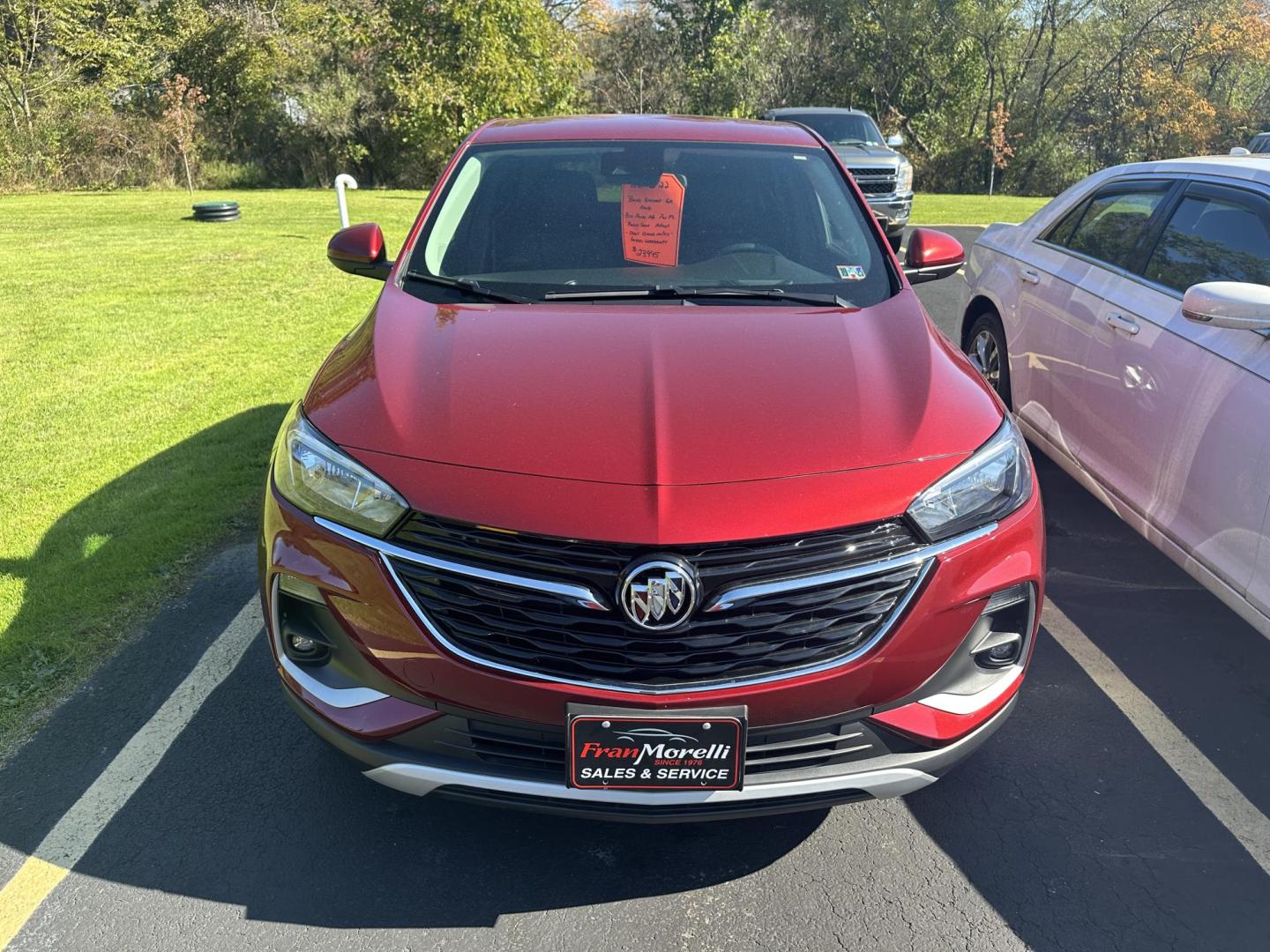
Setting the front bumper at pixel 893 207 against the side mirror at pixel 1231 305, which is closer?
the side mirror at pixel 1231 305

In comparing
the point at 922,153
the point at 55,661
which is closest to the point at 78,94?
the point at 922,153

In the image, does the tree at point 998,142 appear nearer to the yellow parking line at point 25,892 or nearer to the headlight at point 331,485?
the headlight at point 331,485

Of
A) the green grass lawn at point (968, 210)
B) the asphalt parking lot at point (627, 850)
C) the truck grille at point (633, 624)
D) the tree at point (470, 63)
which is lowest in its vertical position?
the green grass lawn at point (968, 210)

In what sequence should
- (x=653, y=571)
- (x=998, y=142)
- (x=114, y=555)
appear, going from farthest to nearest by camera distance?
(x=998, y=142) → (x=114, y=555) → (x=653, y=571)

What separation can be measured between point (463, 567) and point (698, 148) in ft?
7.64

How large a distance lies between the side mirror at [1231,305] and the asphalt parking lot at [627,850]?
49.3 inches

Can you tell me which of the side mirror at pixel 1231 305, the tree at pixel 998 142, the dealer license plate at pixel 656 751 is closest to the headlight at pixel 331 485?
the dealer license plate at pixel 656 751

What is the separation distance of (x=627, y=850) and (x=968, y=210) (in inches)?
924

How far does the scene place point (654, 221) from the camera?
3.49 meters

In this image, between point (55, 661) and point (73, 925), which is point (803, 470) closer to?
point (73, 925)

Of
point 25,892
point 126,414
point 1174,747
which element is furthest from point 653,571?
point 126,414

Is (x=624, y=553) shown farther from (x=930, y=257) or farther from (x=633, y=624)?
(x=930, y=257)

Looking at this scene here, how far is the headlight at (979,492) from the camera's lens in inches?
88.3

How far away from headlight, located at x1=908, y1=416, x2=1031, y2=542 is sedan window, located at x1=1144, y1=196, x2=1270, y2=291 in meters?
1.62
